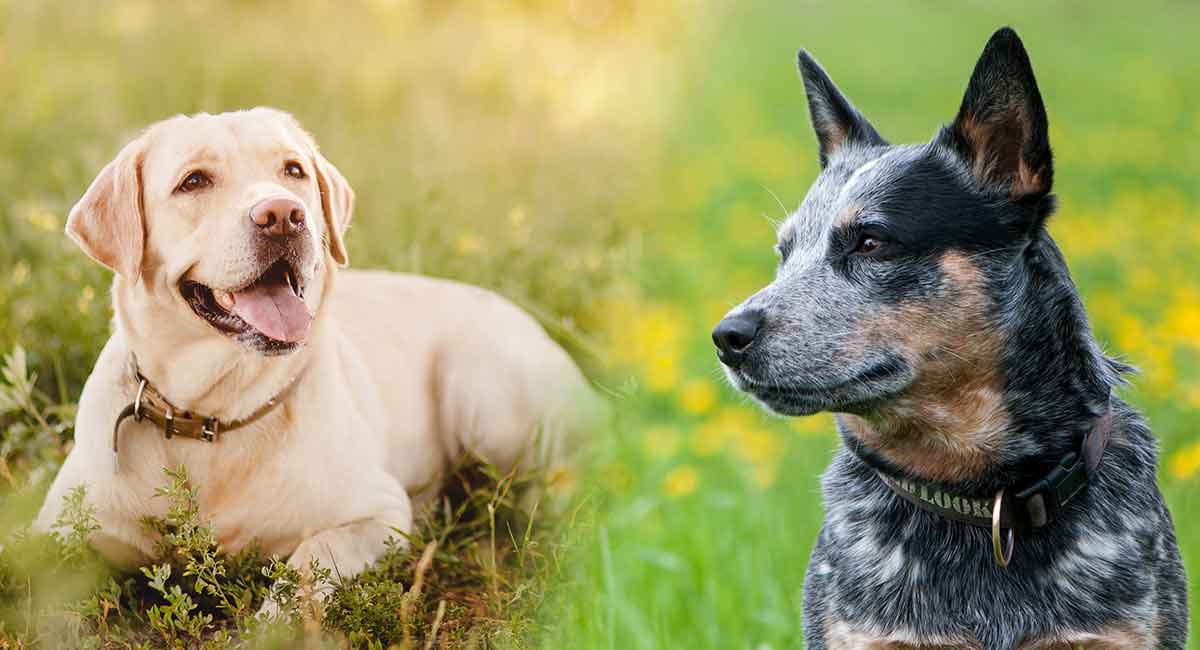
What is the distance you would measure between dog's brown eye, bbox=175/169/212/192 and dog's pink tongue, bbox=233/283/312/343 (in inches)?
9.6

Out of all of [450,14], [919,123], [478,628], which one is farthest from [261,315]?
[919,123]

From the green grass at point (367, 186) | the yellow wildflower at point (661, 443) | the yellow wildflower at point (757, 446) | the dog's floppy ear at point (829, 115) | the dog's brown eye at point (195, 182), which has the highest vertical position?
the dog's floppy ear at point (829, 115)

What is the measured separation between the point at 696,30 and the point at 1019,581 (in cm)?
833

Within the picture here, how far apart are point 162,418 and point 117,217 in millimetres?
458

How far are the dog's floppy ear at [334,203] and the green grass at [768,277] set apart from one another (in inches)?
39.7

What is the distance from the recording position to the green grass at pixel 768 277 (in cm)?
392

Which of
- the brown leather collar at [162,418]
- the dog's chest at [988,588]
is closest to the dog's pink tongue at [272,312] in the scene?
the brown leather collar at [162,418]

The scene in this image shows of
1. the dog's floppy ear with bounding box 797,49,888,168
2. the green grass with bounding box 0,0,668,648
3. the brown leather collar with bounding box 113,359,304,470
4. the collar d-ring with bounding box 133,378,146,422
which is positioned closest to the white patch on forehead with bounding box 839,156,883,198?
the dog's floppy ear with bounding box 797,49,888,168

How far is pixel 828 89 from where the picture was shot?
3164mm

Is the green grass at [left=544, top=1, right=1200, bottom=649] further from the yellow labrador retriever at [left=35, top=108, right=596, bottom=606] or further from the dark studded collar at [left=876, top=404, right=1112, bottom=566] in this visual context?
the yellow labrador retriever at [left=35, top=108, right=596, bottom=606]

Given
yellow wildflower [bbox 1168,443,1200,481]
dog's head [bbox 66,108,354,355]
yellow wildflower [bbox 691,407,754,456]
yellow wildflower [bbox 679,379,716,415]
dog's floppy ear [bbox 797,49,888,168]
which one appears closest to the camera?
dog's head [bbox 66,108,354,355]

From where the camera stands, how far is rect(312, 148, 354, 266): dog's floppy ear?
9.41ft

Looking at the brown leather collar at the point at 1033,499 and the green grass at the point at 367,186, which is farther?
the green grass at the point at 367,186

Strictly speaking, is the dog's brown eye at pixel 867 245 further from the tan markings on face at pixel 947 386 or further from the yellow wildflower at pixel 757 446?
the yellow wildflower at pixel 757 446
